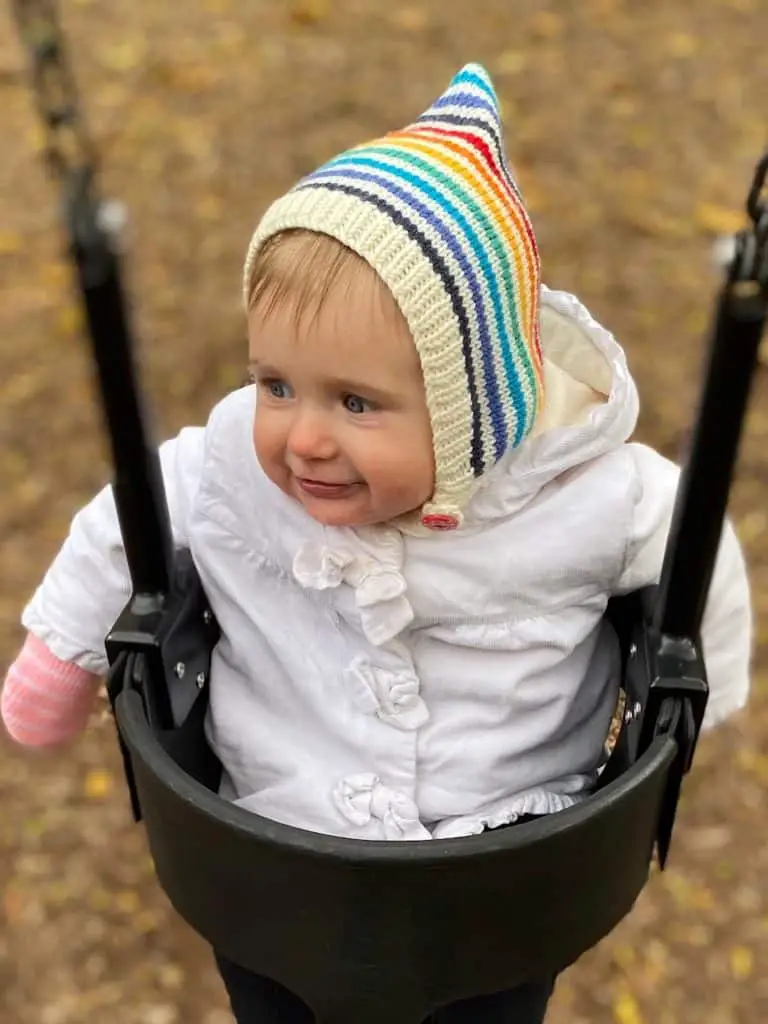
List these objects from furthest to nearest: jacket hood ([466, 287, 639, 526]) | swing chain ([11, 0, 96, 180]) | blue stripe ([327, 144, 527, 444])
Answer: jacket hood ([466, 287, 639, 526]), blue stripe ([327, 144, 527, 444]), swing chain ([11, 0, 96, 180])

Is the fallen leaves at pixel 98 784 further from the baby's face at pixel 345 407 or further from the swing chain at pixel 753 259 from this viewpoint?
the swing chain at pixel 753 259

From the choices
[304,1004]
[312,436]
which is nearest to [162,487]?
[312,436]

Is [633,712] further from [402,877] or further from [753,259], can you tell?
[753,259]

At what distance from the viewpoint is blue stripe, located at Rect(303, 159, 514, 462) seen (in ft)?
Answer: 2.75

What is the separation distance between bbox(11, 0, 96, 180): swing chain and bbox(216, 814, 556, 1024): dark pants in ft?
2.25

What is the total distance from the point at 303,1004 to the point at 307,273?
1.95 ft

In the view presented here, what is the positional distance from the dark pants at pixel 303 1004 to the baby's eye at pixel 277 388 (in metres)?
0.48

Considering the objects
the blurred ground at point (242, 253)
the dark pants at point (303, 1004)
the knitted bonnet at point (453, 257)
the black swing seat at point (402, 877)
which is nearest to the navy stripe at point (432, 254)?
the knitted bonnet at point (453, 257)

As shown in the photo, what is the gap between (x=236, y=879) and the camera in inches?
31.1

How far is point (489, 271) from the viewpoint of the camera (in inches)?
33.8

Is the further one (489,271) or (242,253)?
(242,253)

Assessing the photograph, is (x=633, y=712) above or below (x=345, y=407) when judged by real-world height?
below

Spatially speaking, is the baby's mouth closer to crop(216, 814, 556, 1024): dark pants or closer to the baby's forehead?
the baby's forehead

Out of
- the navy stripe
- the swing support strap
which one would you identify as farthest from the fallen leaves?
the navy stripe
